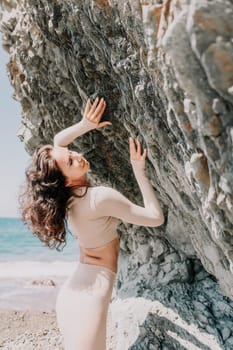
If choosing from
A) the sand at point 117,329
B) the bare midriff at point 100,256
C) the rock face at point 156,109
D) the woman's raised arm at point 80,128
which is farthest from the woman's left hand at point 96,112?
the sand at point 117,329

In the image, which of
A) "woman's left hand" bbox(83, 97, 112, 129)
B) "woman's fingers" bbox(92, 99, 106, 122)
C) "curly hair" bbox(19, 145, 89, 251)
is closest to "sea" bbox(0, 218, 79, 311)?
"curly hair" bbox(19, 145, 89, 251)

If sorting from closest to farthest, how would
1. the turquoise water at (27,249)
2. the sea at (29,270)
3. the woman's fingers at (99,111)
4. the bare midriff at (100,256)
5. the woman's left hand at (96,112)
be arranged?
the bare midriff at (100,256) < the woman's left hand at (96,112) < the woman's fingers at (99,111) < the sea at (29,270) < the turquoise water at (27,249)

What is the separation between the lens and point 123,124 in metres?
5.96

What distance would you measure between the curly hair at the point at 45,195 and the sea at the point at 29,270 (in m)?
0.49

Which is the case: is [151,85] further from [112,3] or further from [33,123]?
[33,123]

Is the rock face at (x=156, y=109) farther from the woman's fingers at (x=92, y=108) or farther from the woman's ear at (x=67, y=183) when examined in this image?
the woman's ear at (x=67, y=183)

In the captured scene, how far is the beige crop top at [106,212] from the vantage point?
4.29 m

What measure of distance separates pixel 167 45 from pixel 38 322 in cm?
1015

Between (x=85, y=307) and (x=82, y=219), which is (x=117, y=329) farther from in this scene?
(x=82, y=219)

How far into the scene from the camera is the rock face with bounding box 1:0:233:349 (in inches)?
108

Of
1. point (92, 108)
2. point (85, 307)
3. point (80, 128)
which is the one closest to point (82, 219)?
point (85, 307)

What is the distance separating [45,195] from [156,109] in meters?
1.38

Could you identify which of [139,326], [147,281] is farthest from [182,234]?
[139,326]

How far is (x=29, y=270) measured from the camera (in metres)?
26.9
